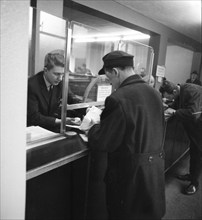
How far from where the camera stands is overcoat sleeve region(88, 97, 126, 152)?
1.06m

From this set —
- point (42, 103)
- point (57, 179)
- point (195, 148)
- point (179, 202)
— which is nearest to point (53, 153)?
point (57, 179)

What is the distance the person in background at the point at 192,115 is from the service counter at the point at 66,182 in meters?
1.23

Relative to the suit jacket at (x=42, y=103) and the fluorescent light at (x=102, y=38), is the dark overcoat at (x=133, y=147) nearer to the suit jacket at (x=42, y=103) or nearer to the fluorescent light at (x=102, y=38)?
the suit jacket at (x=42, y=103)

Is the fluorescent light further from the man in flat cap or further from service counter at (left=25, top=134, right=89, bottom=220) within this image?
service counter at (left=25, top=134, right=89, bottom=220)

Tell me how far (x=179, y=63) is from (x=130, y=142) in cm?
678

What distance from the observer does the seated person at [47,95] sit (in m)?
1.64

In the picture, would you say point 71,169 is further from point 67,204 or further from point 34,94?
point 34,94

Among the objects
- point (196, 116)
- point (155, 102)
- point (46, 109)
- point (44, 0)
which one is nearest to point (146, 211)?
point (155, 102)

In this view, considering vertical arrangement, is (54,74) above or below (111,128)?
above

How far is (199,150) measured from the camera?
2326 mm

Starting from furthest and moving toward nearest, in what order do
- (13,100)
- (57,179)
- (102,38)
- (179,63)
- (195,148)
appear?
(179,63), (102,38), (195,148), (57,179), (13,100)

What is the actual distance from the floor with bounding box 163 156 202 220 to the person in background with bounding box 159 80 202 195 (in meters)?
0.08

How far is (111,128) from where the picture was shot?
1068mm

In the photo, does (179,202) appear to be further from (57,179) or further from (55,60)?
(55,60)
